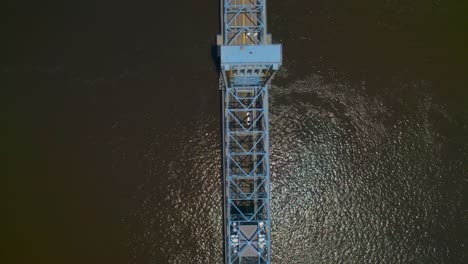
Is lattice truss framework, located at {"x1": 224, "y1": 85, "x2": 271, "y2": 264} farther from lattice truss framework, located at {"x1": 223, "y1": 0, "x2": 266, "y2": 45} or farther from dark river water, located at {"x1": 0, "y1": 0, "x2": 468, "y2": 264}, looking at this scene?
lattice truss framework, located at {"x1": 223, "y1": 0, "x2": 266, "y2": 45}

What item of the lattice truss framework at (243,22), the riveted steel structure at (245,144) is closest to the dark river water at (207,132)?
the riveted steel structure at (245,144)

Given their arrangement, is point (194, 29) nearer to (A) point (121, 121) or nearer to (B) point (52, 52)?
(A) point (121, 121)

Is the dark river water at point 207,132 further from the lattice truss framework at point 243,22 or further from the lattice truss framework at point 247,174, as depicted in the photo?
the lattice truss framework at point 243,22

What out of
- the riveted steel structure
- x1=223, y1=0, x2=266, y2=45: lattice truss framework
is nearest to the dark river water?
the riveted steel structure

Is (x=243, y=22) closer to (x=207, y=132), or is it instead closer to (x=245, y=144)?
(x=207, y=132)

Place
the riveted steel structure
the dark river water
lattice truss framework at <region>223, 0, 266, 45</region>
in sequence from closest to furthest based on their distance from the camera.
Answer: the riveted steel structure → lattice truss framework at <region>223, 0, 266, 45</region> → the dark river water

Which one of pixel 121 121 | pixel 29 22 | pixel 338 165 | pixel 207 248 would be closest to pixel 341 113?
pixel 338 165

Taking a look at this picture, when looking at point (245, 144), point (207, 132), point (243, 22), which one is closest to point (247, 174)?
point (245, 144)
